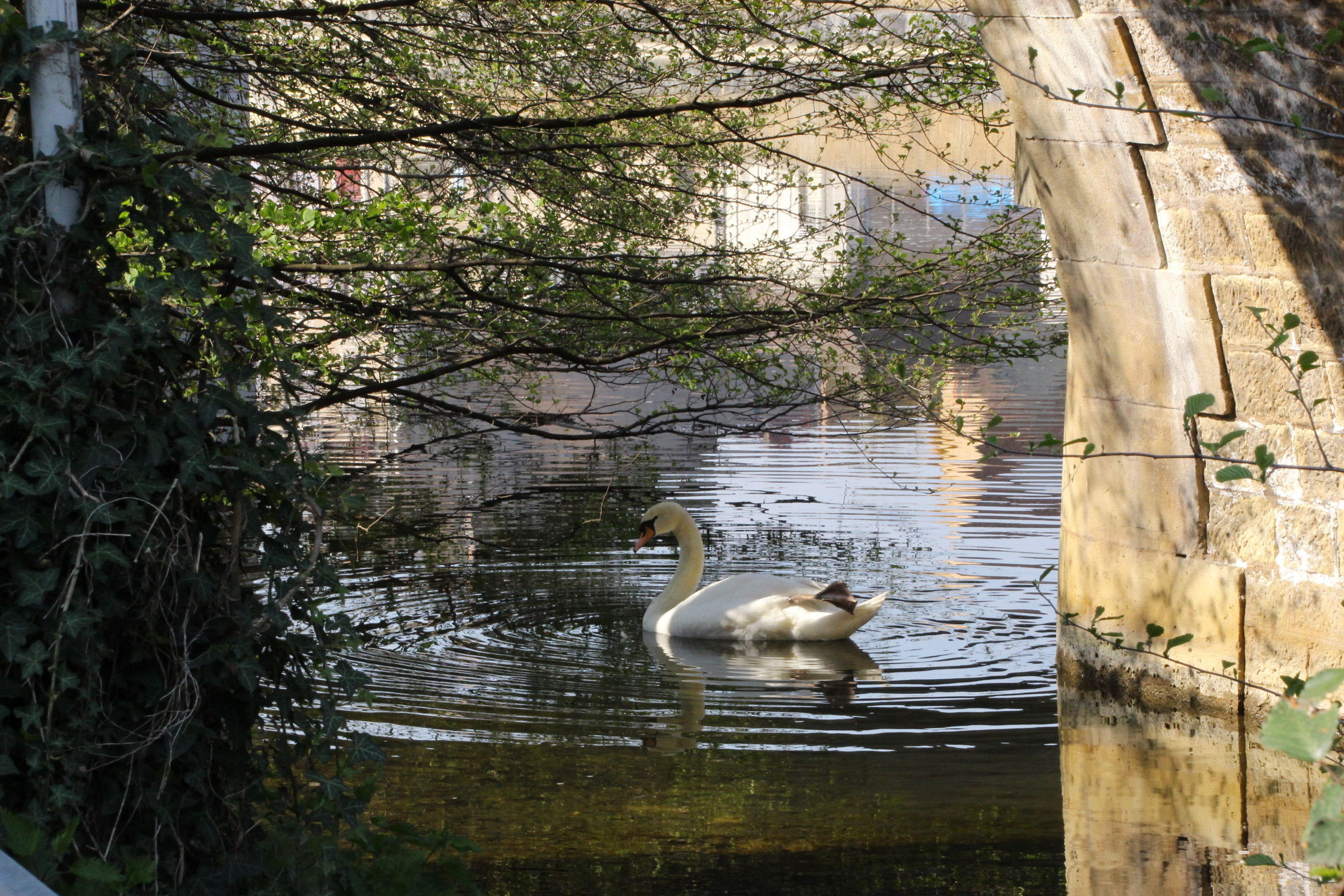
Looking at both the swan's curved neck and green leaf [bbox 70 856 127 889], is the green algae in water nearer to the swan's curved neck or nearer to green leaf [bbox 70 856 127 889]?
green leaf [bbox 70 856 127 889]

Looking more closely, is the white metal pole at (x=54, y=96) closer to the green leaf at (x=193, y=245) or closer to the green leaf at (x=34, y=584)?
the green leaf at (x=193, y=245)

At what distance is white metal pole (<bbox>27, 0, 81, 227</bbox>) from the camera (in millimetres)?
3133

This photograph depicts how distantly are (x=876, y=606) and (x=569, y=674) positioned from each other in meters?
1.99

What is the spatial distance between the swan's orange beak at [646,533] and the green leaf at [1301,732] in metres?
7.66

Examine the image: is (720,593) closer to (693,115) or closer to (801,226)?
(801,226)

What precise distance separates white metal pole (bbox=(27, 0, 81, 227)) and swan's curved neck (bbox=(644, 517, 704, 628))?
5.60 m

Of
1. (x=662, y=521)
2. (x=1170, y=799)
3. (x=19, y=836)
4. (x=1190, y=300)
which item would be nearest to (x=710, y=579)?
(x=662, y=521)

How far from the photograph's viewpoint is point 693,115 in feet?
26.5

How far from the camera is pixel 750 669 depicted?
7.68m

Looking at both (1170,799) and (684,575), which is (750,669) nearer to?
(684,575)

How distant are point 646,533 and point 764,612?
1470mm

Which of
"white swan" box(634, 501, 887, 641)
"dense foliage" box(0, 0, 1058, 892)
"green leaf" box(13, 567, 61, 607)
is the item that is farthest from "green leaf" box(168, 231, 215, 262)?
"white swan" box(634, 501, 887, 641)

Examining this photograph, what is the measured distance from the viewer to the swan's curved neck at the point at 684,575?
852 cm

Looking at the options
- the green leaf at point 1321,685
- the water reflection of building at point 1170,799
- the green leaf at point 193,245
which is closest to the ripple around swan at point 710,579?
the water reflection of building at point 1170,799
